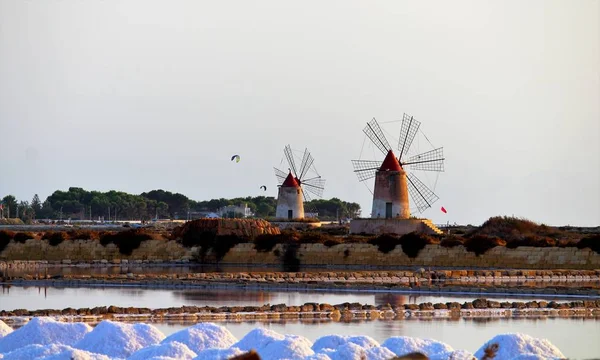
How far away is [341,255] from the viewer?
29.5 m

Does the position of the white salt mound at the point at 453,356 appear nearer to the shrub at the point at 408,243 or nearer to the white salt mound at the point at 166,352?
the white salt mound at the point at 166,352

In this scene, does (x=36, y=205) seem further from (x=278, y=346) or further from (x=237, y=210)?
(x=278, y=346)

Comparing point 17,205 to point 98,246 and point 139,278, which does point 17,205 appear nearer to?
point 98,246

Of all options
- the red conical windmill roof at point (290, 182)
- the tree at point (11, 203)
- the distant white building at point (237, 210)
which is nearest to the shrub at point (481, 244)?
the red conical windmill roof at point (290, 182)

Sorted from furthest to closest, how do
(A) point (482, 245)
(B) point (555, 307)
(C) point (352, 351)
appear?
(A) point (482, 245) → (B) point (555, 307) → (C) point (352, 351)

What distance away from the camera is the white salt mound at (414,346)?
10.9m

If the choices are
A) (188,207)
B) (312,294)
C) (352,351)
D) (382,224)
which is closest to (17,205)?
(188,207)

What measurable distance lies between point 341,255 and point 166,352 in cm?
1914

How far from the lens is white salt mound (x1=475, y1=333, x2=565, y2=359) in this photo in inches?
427

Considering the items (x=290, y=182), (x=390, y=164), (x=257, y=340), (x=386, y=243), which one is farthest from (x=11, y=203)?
(x=257, y=340)

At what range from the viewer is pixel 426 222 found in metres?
36.7

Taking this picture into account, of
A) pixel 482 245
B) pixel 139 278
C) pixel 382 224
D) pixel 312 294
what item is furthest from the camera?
pixel 382 224

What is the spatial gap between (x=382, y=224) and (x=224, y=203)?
64.2 m

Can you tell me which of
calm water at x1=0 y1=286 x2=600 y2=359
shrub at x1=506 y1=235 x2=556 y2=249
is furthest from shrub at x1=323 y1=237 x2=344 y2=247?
calm water at x1=0 y1=286 x2=600 y2=359
